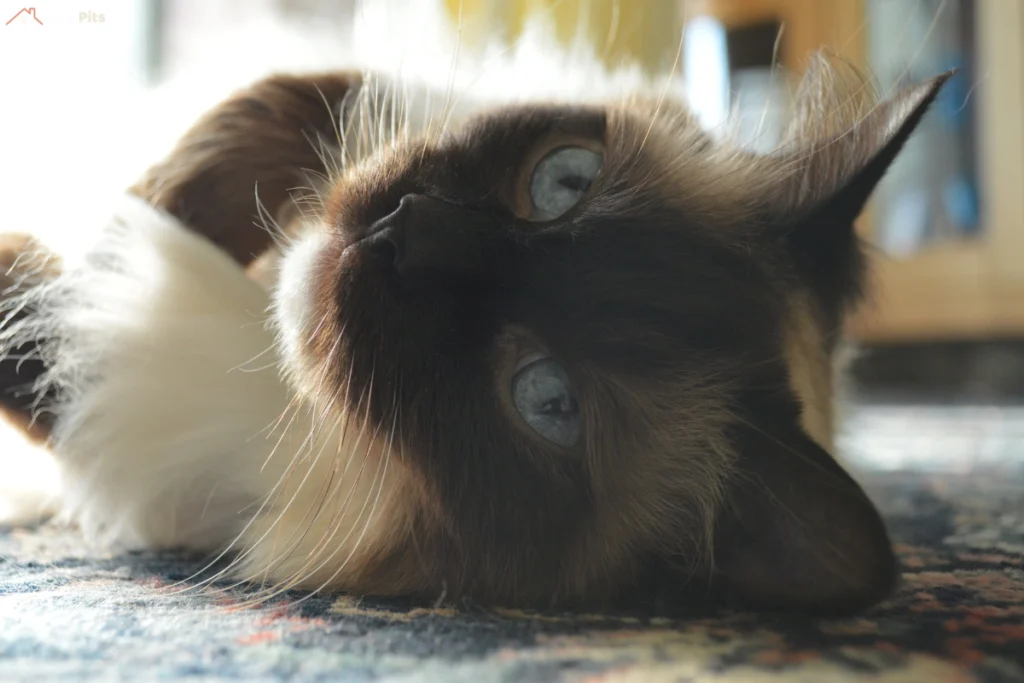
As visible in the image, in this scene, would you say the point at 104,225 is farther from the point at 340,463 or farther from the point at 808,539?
the point at 808,539

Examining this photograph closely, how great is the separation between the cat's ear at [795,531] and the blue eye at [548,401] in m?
0.15

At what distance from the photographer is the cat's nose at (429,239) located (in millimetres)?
777

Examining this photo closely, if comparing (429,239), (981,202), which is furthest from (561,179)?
(981,202)

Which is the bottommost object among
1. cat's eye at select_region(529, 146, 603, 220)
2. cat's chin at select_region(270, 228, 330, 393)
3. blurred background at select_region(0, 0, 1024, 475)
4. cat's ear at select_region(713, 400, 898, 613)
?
cat's ear at select_region(713, 400, 898, 613)

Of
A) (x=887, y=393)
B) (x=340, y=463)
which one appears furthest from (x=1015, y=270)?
(x=340, y=463)

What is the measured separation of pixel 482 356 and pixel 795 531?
0.96 feet

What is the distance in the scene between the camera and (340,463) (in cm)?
87

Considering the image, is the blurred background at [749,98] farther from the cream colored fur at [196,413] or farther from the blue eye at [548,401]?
the blue eye at [548,401]

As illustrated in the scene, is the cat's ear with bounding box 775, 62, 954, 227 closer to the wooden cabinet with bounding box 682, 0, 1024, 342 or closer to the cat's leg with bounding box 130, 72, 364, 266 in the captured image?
the cat's leg with bounding box 130, 72, 364, 266

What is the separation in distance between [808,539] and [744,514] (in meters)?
0.08

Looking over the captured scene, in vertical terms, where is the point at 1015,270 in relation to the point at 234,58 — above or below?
above

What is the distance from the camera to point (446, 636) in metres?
0.63

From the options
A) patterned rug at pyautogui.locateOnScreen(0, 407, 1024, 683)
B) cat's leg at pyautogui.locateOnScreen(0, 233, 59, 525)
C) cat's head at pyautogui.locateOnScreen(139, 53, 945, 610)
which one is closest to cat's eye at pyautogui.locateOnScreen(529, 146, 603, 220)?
cat's head at pyautogui.locateOnScreen(139, 53, 945, 610)

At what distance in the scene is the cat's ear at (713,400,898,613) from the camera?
2.29 feet
